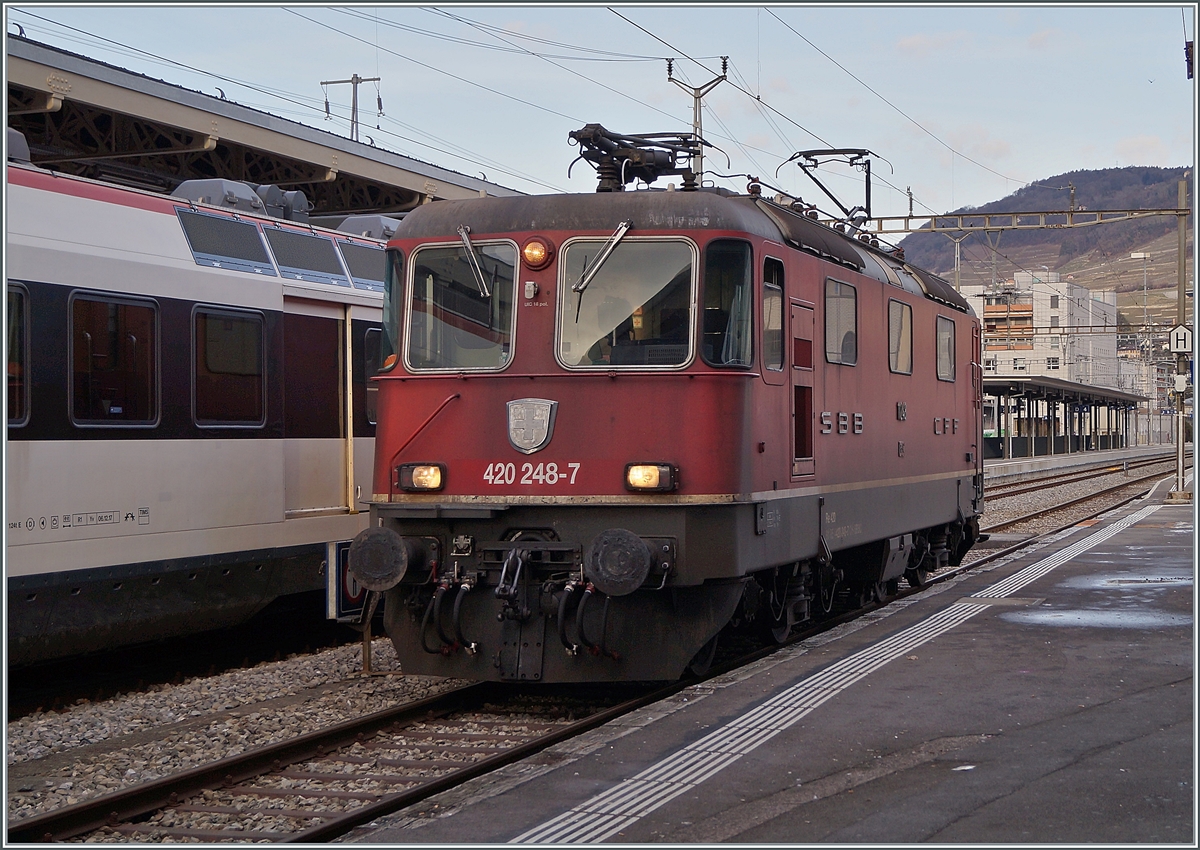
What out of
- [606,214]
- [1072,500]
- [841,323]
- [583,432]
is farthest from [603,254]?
[1072,500]

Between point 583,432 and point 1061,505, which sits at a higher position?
point 583,432

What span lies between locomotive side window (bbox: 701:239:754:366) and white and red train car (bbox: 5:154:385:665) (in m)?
4.39

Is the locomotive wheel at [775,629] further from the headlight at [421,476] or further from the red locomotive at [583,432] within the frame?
the headlight at [421,476]

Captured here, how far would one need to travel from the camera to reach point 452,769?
7453 mm

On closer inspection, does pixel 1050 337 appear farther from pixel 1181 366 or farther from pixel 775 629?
pixel 775 629

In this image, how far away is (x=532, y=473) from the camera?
28.6 feet

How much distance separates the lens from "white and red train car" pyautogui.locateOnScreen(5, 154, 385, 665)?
9172mm

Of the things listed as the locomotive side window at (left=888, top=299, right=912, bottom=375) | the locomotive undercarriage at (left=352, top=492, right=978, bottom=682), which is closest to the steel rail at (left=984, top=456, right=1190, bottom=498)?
the locomotive side window at (left=888, top=299, right=912, bottom=375)

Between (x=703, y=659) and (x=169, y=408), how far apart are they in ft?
15.0

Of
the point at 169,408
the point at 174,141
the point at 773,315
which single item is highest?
the point at 174,141

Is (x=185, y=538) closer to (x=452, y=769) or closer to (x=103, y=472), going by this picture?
(x=103, y=472)

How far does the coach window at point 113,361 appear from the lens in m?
9.53

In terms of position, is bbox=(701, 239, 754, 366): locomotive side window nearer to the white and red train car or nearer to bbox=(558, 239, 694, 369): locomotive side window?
bbox=(558, 239, 694, 369): locomotive side window

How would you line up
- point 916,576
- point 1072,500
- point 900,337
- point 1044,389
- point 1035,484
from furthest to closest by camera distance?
1. point 1044,389
2. point 1035,484
3. point 1072,500
4. point 916,576
5. point 900,337
